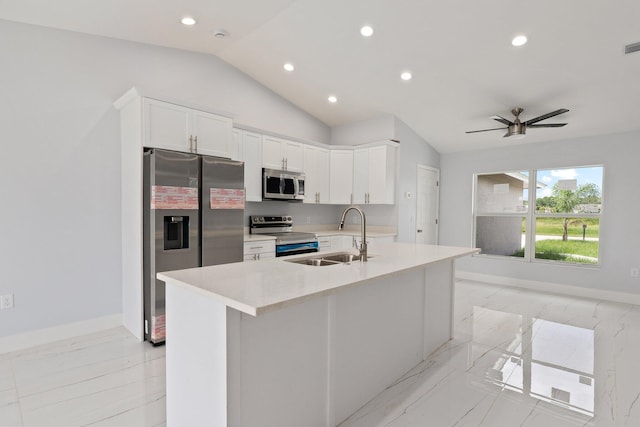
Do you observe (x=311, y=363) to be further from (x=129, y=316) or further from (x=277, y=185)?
(x=277, y=185)

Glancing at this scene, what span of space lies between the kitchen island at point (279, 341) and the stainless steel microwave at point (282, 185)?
92.8 inches

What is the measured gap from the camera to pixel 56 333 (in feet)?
10.1

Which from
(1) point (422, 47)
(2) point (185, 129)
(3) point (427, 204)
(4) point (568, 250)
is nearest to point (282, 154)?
(2) point (185, 129)

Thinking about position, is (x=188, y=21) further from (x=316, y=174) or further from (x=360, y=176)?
(x=360, y=176)

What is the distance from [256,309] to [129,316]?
109 inches

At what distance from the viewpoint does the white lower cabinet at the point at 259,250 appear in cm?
386

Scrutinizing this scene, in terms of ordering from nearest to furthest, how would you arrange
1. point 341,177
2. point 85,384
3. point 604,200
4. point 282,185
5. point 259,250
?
point 85,384
point 259,250
point 282,185
point 604,200
point 341,177

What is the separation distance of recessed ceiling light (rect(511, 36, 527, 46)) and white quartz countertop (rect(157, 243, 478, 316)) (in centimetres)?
234

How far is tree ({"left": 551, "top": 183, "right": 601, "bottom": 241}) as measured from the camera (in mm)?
4875

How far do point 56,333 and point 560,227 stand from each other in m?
6.68

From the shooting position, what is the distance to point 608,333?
11.3 ft

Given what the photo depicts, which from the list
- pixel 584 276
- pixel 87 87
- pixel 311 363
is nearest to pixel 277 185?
pixel 87 87

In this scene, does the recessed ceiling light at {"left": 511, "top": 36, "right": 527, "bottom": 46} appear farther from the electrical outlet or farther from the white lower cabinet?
the electrical outlet

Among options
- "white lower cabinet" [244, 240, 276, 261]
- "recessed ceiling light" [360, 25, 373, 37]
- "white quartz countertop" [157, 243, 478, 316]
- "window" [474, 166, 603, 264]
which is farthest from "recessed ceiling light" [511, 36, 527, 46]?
"white lower cabinet" [244, 240, 276, 261]
